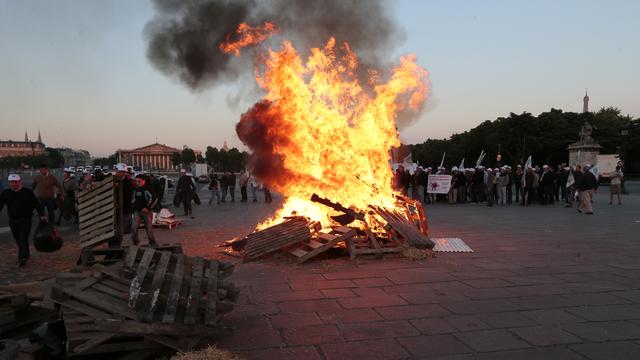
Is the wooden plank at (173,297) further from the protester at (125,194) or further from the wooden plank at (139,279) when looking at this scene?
the protester at (125,194)

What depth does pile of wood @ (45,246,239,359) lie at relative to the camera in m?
3.66

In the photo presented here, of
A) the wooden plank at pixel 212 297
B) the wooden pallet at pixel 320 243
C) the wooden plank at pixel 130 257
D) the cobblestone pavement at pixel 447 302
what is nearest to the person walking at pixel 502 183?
the cobblestone pavement at pixel 447 302

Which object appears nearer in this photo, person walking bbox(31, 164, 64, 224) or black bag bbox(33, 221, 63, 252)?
black bag bbox(33, 221, 63, 252)

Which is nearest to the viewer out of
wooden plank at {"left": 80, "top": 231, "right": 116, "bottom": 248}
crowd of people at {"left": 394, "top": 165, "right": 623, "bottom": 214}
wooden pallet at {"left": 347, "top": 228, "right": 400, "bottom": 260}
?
wooden plank at {"left": 80, "top": 231, "right": 116, "bottom": 248}

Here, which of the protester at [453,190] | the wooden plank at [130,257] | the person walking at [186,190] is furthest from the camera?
the protester at [453,190]

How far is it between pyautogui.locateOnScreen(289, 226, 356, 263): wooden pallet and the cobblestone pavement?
0.19 metres

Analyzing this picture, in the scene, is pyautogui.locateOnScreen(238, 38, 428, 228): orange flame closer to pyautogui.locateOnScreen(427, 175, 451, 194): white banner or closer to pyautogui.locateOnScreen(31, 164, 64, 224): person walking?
pyautogui.locateOnScreen(31, 164, 64, 224): person walking

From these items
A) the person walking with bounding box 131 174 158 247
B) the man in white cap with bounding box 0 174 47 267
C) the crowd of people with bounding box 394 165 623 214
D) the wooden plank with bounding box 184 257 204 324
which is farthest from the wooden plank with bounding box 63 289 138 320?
the crowd of people with bounding box 394 165 623 214

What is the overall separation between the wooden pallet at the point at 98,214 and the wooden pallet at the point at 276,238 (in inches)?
97.5

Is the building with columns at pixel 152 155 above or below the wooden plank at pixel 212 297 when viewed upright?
above

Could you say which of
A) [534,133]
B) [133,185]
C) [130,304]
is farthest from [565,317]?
[534,133]

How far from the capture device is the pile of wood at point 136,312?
3.66 metres

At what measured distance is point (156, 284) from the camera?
171 inches

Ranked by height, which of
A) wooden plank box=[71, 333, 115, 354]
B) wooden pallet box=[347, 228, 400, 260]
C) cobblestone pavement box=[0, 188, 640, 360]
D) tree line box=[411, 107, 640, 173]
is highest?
tree line box=[411, 107, 640, 173]
